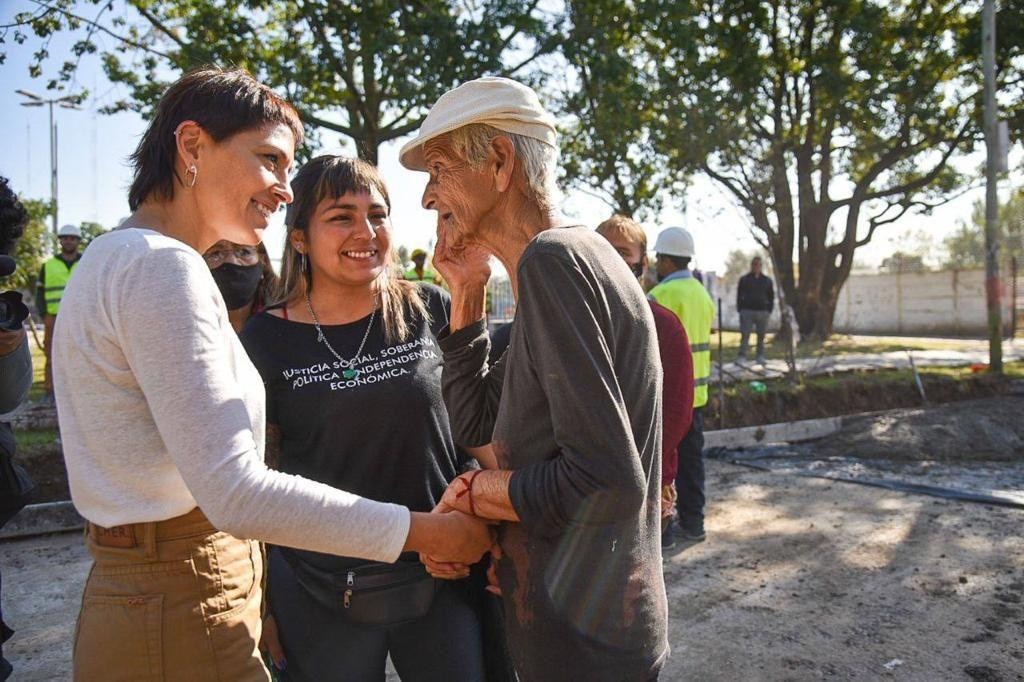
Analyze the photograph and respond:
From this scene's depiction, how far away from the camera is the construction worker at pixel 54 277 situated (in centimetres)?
965

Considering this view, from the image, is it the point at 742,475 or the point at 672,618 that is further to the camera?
the point at 742,475

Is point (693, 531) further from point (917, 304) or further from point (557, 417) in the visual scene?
point (917, 304)

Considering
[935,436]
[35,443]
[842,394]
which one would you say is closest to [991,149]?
[842,394]

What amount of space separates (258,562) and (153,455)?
1.38ft

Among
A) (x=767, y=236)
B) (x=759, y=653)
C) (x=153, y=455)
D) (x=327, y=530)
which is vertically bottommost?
(x=759, y=653)

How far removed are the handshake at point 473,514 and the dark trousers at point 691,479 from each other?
13.5ft

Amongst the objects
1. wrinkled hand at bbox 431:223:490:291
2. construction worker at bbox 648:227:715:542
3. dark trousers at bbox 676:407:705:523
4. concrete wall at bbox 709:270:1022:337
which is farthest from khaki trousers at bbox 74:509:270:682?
concrete wall at bbox 709:270:1022:337

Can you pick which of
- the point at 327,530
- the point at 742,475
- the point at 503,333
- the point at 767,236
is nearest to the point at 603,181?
the point at 767,236

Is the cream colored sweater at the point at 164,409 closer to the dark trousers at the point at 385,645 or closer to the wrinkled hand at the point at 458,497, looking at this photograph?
Result: the wrinkled hand at the point at 458,497

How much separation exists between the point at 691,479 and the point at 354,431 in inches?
156

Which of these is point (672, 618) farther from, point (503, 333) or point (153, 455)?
point (153, 455)

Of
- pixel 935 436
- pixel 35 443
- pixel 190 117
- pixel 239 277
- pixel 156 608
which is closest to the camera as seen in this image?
pixel 156 608

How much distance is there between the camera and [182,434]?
133 cm

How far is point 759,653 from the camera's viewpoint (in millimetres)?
3809
